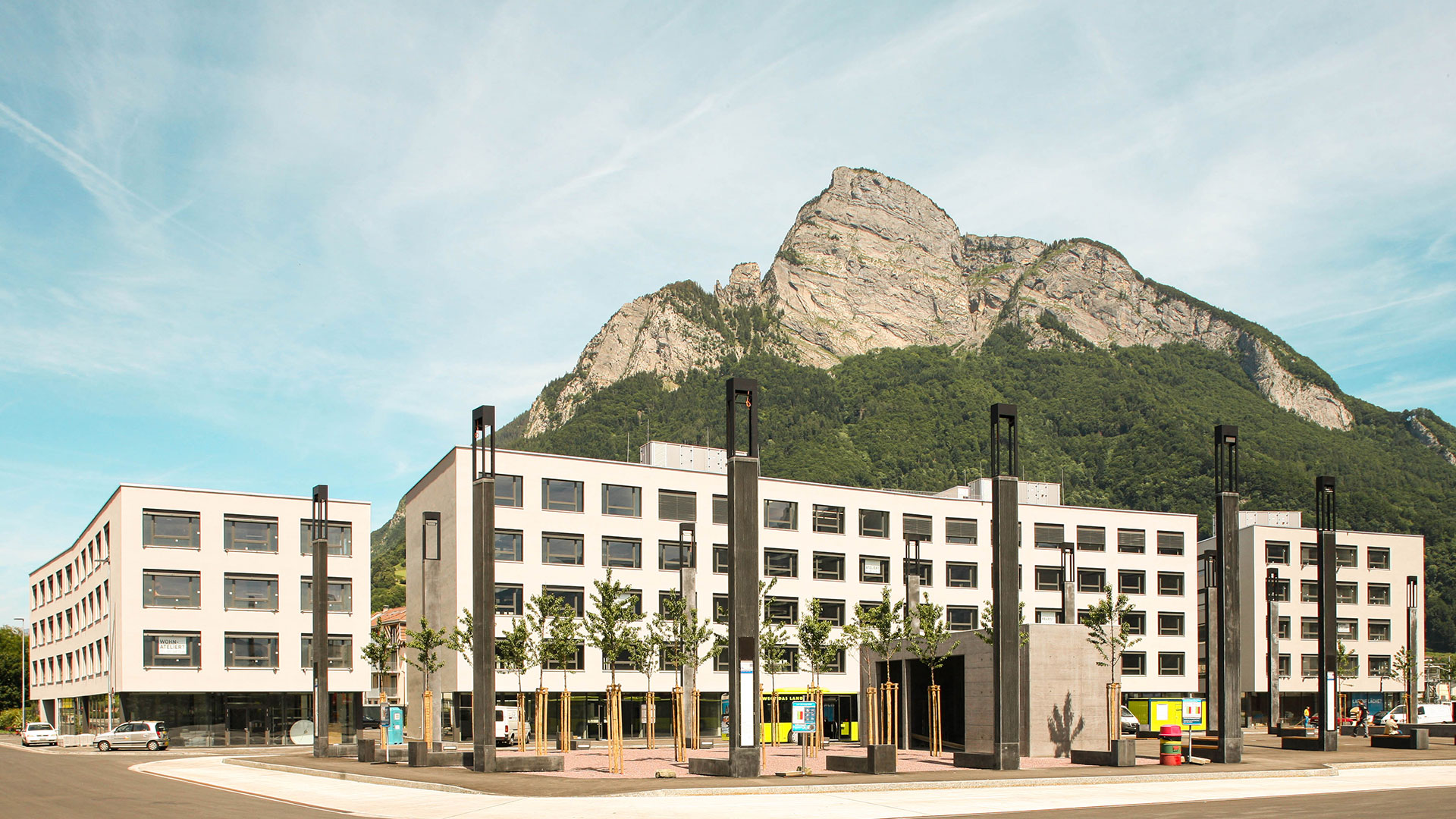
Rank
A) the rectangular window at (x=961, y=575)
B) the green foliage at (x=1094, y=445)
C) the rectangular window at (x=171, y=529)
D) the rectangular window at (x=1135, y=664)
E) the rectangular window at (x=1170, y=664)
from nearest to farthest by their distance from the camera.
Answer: the rectangular window at (x=171, y=529), the rectangular window at (x=961, y=575), the rectangular window at (x=1135, y=664), the rectangular window at (x=1170, y=664), the green foliage at (x=1094, y=445)

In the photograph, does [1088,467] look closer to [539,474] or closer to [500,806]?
[539,474]

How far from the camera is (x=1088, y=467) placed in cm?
17738

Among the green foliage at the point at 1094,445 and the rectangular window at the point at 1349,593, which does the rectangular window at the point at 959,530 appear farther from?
the green foliage at the point at 1094,445

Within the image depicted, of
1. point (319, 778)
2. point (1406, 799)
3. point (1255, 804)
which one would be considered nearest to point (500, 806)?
point (319, 778)

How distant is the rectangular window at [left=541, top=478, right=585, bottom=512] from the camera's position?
239 ft

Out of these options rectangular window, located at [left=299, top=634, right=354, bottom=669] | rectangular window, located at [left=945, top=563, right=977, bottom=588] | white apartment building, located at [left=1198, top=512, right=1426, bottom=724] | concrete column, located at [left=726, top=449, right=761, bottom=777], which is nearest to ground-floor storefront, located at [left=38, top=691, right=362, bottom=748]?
rectangular window, located at [left=299, top=634, right=354, bottom=669]

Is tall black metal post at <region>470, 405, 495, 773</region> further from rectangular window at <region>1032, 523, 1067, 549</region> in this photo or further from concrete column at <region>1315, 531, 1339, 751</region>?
rectangular window at <region>1032, 523, 1067, 549</region>

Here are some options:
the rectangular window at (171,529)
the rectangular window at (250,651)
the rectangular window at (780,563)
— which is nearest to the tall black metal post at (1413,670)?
the rectangular window at (780,563)

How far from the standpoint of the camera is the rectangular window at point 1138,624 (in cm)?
9225

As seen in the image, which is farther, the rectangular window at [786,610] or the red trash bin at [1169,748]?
the rectangular window at [786,610]

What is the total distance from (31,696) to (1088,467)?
139 meters

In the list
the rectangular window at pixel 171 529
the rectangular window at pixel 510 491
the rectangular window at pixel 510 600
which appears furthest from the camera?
the rectangular window at pixel 171 529

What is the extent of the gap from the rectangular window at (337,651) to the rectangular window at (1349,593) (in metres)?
88.0

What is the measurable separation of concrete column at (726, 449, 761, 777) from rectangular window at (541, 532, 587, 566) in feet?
127
